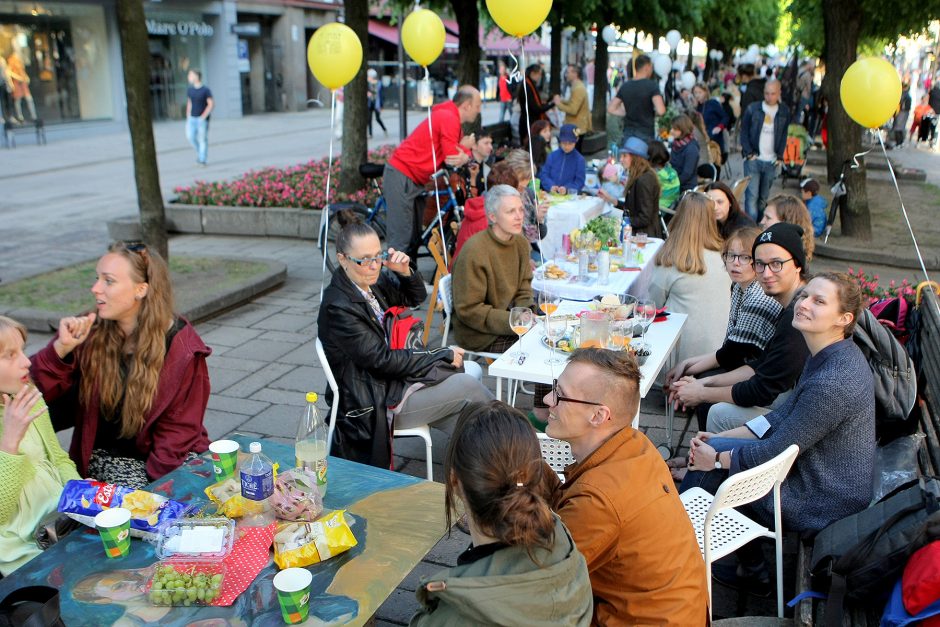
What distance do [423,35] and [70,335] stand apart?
5539 mm

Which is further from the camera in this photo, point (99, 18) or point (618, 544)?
point (99, 18)

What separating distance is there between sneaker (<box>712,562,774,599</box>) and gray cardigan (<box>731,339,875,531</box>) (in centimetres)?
36

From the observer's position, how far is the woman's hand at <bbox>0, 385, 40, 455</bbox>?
2.61 meters

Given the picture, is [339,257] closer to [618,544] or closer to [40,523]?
[40,523]

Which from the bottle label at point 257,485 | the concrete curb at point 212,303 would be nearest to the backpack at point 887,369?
the bottle label at point 257,485

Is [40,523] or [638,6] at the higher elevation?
[638,6]

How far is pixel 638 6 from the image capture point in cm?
1772

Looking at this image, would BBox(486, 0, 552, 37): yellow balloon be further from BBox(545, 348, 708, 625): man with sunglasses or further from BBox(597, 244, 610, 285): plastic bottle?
BBox(545, 348, 708, 625): man with sunglasses

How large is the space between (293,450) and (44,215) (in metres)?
10.2

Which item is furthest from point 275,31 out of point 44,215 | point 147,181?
point 147,181

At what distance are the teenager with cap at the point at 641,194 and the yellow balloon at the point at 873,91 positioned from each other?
1919 millimetres

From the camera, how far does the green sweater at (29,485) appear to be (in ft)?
8.67

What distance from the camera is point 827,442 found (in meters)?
3.07

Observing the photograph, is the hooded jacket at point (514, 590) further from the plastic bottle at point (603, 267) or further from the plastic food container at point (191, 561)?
the plastic bottle at point (603, 267)
